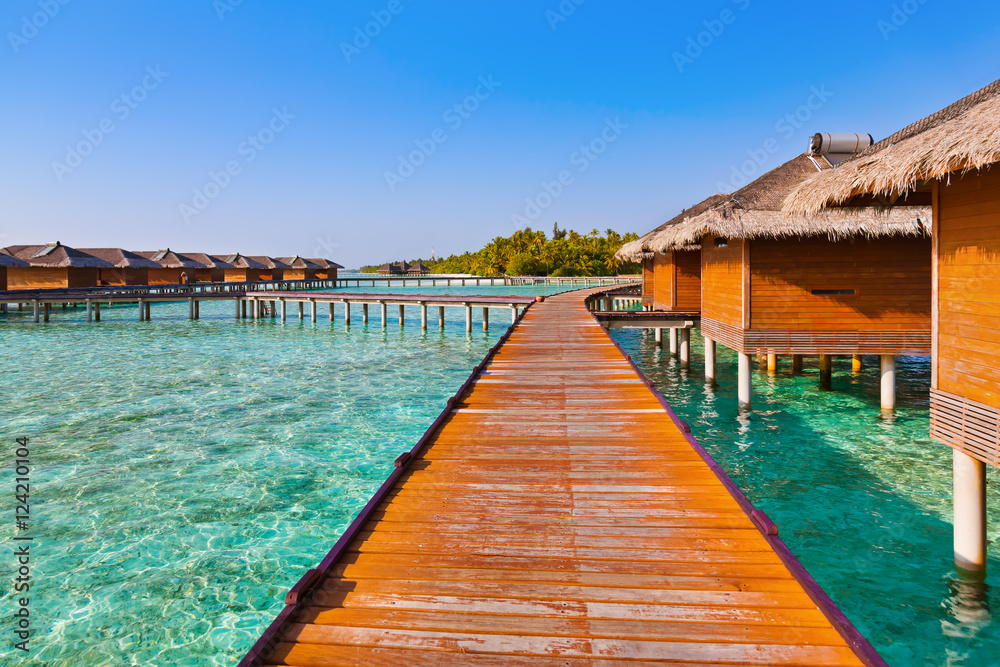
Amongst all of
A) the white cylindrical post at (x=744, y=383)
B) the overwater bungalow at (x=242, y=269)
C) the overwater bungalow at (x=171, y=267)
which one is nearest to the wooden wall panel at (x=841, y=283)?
the white cylindrical post at (x=744, y=383)

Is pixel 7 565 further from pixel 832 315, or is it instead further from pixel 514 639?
pixel 832 315

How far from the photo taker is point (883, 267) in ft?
30.7

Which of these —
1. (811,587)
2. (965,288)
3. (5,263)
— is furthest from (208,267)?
(811,587)

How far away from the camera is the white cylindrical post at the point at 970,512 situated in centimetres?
441

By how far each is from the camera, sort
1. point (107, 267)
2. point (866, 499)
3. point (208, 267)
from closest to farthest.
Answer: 1. point (866, 499)
2. point (107, 267)
3. point (208, 267)

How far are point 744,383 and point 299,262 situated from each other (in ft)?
191

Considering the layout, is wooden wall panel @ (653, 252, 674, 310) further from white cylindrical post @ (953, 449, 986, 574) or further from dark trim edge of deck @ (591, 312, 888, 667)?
dark trim edge of deck @ (591, 312, 888, 667)

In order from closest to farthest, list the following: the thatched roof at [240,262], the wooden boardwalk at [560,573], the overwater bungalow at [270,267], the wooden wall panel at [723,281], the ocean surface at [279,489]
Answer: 1. the wooden boardwalk at [560,573]
2. the ocean surface at [279,489]
3. the wooden wall panel at [723,281]
4. the thatched roof at [240,262]
5. the overwater bungalow at [270,267]

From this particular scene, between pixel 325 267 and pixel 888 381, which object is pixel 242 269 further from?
pixel 888 381

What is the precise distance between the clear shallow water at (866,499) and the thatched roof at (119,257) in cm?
4001

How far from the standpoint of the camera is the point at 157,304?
42.8 meters

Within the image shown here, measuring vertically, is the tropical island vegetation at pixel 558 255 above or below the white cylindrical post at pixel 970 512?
above

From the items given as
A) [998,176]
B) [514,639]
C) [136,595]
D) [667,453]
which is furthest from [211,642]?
[998,176]

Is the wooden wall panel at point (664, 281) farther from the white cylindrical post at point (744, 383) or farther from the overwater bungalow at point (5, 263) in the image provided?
the overwater bungalow at point (5, 263)
